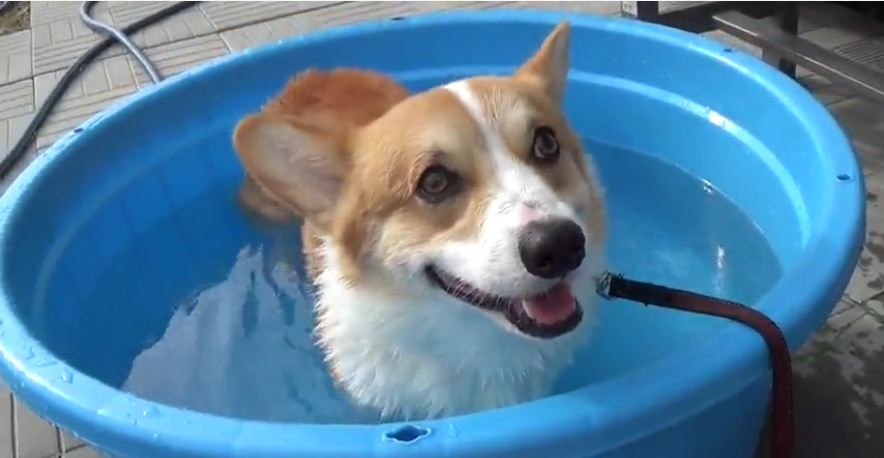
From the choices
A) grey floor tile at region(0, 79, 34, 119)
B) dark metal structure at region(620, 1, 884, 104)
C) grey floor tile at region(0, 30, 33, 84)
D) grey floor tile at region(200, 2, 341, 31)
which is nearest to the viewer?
dark metal structure at region(620, 1, 884, 104)

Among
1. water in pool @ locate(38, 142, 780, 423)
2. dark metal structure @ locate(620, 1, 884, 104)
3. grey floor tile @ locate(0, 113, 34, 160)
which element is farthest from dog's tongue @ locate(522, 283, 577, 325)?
grey floor tile @ locate(0, 113, 34, 160)

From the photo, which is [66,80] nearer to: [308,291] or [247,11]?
[247,11]

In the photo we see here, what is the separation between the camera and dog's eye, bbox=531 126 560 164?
165cm

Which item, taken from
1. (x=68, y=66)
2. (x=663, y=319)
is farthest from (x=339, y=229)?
(x=68, y=66)

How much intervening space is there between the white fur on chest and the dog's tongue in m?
0.20

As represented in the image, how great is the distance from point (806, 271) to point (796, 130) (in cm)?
63

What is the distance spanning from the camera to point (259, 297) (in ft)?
8.79

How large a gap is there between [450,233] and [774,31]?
1.95m

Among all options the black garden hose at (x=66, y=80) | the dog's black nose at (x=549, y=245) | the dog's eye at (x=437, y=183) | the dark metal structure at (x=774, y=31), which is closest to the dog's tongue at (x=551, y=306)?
the dog's black nose at (x=549, y=245)

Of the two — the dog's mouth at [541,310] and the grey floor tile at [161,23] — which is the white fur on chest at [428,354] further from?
the grey floor tile at [161,23]

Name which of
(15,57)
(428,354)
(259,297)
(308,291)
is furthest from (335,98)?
(15,57)

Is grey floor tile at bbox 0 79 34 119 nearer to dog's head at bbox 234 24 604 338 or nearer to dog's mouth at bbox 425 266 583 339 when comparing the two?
dog's head at bbox 234 24 604 338

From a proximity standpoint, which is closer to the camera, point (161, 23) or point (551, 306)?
point (551, 306)

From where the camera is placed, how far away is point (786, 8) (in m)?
3.27
